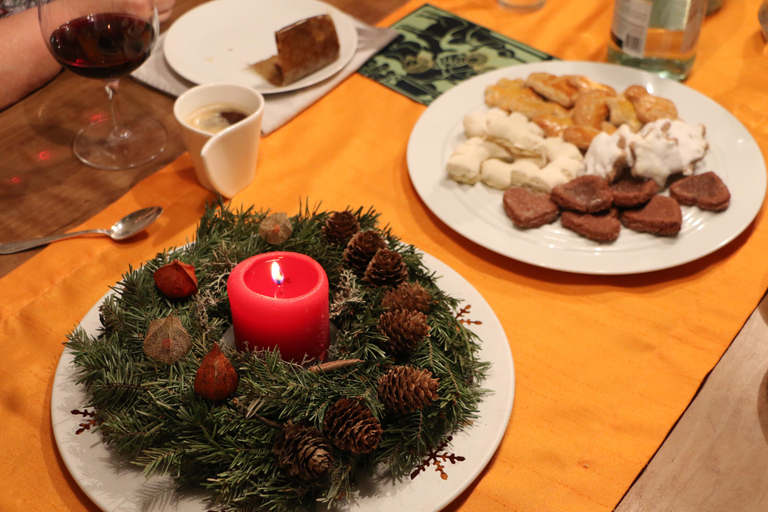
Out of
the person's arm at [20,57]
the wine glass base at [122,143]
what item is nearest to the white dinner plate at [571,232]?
Result: the wine glass base at [122,143]

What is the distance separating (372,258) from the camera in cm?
83

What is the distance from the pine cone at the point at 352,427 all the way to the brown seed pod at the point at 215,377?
Answer: 0.11 metres

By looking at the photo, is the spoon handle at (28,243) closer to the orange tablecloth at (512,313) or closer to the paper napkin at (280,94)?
the orange tablecloth at (512,313)

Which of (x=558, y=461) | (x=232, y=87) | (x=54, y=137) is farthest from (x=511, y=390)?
(x=54, y=137)

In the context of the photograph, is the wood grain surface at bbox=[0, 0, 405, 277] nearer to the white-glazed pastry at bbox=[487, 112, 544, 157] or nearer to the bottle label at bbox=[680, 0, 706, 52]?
the white-glazed pastry at bbox=[487, 112, 544, 157]

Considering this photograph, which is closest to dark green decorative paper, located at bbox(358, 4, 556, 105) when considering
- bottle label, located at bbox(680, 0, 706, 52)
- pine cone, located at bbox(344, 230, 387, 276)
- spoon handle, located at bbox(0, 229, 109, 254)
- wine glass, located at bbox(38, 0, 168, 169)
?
bottle label, located at bbox(680, 0, 706, 52)

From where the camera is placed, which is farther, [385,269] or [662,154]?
[662,154]

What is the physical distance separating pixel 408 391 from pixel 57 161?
863 millimetres

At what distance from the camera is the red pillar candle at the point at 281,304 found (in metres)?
0.69

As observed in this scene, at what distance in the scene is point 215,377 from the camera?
66 cm

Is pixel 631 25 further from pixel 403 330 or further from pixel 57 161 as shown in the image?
pixel 57 161

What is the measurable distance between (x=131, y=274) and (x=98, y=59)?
451 mm

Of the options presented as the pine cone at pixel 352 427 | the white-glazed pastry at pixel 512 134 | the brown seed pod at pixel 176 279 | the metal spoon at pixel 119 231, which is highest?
the brown seed pod at pixel 176 279

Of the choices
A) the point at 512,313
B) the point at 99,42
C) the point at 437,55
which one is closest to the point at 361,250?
the point at 512,313
